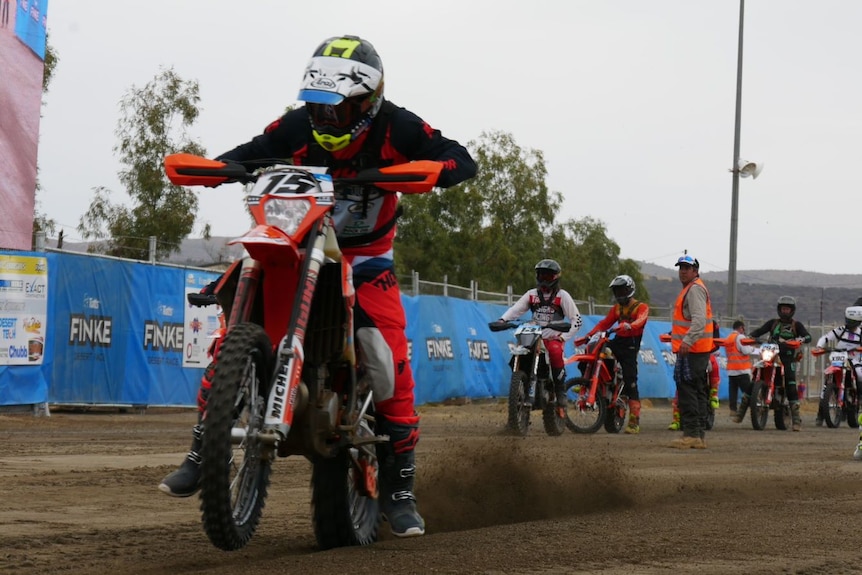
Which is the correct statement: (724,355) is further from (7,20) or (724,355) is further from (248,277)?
(248,277)

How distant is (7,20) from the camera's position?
64.1 feet

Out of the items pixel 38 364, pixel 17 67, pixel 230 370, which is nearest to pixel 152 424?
pixel 38 364

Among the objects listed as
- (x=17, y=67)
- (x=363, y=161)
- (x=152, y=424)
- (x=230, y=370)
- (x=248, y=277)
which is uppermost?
(x=17, y=67)

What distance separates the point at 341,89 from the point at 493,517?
9.52 feet

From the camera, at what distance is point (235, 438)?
521 centimetres

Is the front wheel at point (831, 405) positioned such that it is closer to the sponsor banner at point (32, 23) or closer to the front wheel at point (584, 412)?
the front wheel at point (584, 412)

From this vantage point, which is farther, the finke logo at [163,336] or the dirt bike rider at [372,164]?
the finke logo at [163,336]

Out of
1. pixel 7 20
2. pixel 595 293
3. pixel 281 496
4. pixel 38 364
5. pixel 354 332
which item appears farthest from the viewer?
pixel 595 293

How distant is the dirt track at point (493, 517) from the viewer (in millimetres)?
5781

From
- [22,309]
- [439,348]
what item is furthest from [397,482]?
[439,348]

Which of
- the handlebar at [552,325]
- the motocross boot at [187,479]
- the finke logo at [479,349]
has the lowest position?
the motocross boot at [187,479]

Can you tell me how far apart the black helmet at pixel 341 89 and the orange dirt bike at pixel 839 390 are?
59.5ft

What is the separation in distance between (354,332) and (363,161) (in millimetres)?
804


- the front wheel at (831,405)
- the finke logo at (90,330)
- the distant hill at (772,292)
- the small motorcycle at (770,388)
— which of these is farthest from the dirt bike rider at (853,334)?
the distant hill at (772,292)
